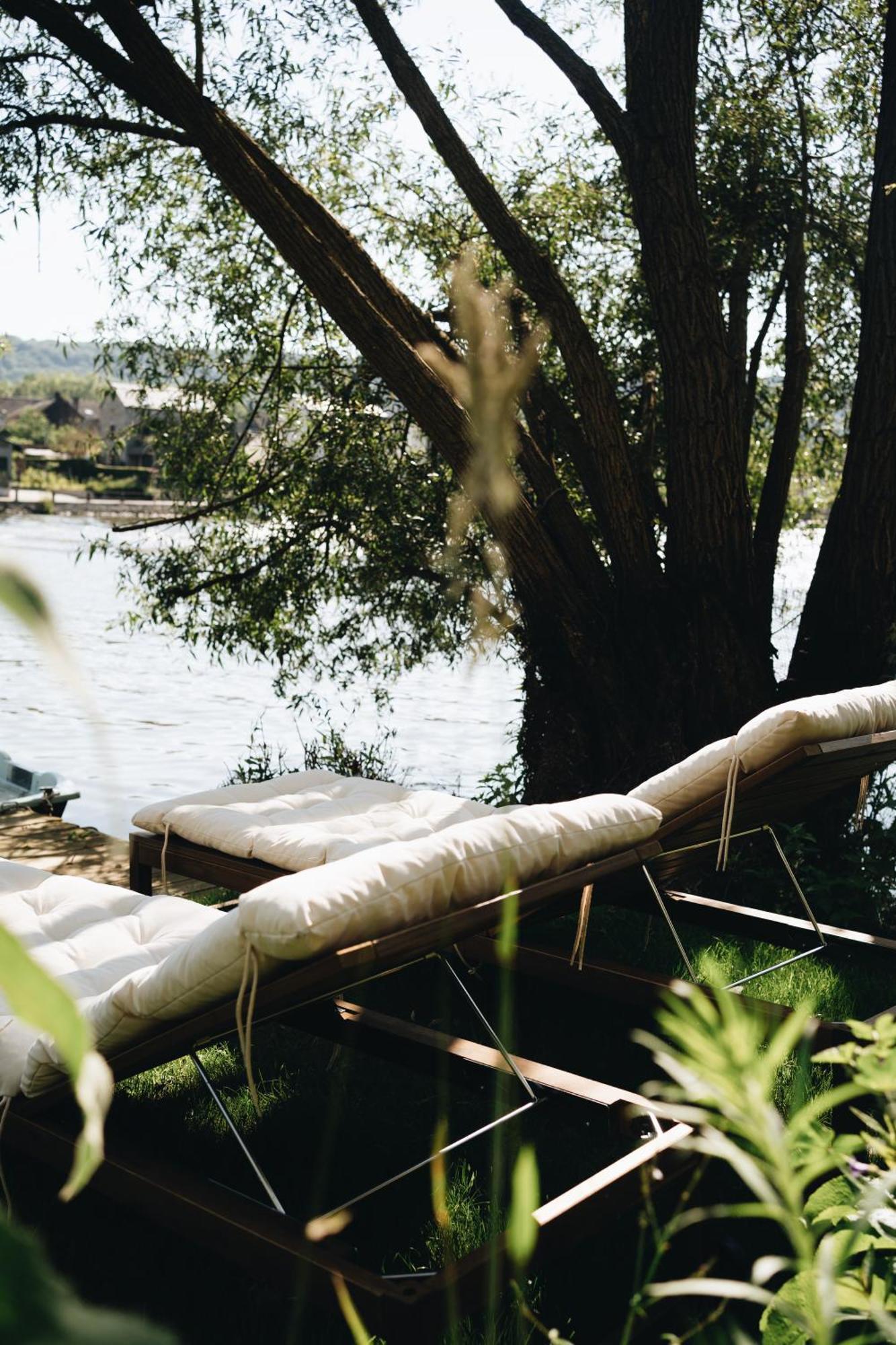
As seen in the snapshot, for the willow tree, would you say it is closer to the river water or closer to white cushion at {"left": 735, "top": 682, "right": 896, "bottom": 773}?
the river water

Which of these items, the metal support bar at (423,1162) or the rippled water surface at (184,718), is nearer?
the metal support bar at (423,1162)

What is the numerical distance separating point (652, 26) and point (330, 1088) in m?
4.43

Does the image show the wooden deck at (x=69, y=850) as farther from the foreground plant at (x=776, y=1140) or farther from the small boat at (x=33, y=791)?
the foreground plant at (x=776, y=1140)

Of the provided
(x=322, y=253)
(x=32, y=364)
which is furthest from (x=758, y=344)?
(x=32, y=364)

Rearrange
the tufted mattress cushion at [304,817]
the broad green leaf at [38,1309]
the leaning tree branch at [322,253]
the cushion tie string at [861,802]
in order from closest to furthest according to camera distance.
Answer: the broad green leaf at [38,1309] < the tufted mattress cushion at [304,817] < the cushion tie string at [861,802] < the leaning tree branch at [322,253]

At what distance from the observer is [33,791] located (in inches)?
231

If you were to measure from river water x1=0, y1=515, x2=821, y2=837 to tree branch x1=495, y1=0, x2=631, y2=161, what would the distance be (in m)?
2.34

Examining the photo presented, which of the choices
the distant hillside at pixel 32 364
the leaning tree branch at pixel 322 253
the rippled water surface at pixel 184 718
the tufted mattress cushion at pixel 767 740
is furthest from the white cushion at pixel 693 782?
the distant hillside at pixel 32 364

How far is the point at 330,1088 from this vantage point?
10.0 feet

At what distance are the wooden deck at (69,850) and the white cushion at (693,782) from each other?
2442 mm

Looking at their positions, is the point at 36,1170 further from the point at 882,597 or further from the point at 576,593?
the point at 882,597

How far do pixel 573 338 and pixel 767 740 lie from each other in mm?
2938

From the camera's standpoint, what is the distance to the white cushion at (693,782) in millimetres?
2975

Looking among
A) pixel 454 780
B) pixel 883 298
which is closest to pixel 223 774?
pixel 454 780
